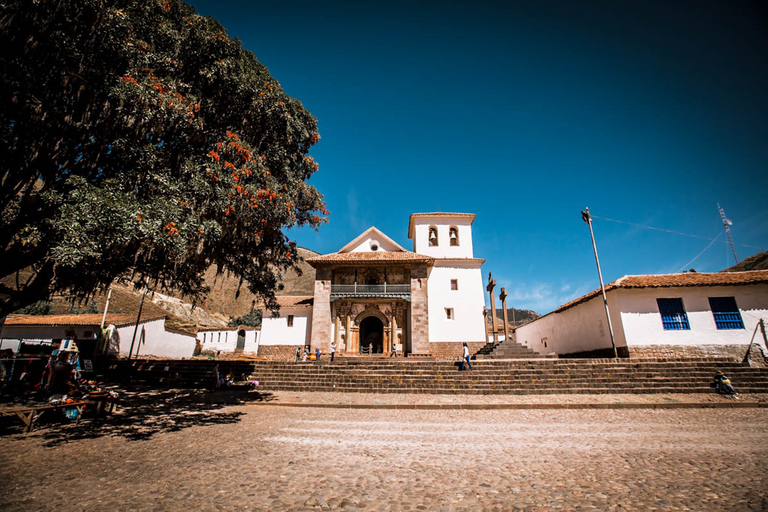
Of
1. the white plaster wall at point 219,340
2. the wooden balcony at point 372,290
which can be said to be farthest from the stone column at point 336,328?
the white plaster wall at point 219,340

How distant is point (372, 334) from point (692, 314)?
17.4 m

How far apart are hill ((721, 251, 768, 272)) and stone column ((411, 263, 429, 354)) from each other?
116 feet

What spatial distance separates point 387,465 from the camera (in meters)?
4.03

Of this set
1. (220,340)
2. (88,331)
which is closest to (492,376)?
(88,331)

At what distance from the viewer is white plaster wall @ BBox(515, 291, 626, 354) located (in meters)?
14.8

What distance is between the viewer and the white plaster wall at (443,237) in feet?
78.7

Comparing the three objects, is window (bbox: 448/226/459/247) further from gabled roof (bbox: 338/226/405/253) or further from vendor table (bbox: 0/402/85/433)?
vendor table (bbox: 0/402/85/433)

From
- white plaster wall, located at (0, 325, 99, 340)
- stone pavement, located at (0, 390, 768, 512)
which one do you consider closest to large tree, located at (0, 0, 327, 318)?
stone pavement, located at (0, 390, 768, 512)

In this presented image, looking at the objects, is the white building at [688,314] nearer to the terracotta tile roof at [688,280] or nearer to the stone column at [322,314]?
the terracotta tile roof at [688,280]

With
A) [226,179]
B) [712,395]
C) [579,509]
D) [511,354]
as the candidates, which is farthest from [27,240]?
[511,354]

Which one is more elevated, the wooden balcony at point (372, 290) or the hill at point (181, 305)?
the hill at point (181, 305)

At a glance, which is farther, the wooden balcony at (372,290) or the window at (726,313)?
the wooden balcony at (372,290)

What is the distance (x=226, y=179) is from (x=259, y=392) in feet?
25.7

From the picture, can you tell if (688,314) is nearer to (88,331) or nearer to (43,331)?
(88,331)
